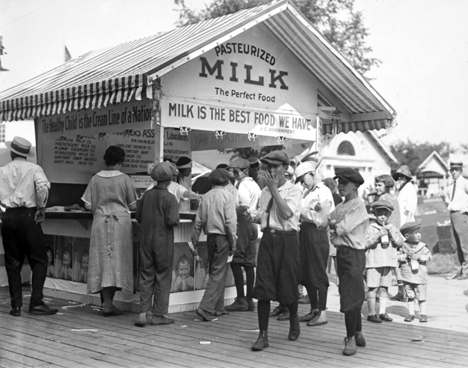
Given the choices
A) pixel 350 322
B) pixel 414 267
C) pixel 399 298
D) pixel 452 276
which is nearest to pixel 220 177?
pixel 414 267

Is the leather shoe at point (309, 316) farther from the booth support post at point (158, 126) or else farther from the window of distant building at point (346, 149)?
the window of distant building at point (346, 149)

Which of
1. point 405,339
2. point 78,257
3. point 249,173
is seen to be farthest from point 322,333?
point 78,257

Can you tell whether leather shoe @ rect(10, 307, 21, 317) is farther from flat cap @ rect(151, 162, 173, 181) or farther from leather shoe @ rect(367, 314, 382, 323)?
leather shoe @ rect(367, 314, 382, 323)

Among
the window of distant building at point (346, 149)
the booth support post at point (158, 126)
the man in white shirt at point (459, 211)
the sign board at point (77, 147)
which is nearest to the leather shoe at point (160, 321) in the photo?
the booth support post at point (158, 126)

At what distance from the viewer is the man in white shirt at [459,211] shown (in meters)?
12.5

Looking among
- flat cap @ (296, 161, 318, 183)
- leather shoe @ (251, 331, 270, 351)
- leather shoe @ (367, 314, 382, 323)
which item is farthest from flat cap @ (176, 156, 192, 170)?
leather shoe @ (251, 331, 270, 351)

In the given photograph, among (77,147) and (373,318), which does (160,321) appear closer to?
(373,318)

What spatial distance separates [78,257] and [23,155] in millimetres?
1908

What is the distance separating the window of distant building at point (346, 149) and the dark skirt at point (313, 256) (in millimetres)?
30940

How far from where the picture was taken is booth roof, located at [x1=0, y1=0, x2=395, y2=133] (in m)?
8.09

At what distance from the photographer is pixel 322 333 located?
7.35 metres

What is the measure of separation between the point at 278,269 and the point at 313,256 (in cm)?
122

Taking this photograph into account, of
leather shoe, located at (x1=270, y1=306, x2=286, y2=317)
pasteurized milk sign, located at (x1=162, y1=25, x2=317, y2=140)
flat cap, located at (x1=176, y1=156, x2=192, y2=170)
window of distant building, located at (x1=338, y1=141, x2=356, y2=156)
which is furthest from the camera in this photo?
window of distant building, located at (x1=338, y1=141, x2=356, y2=156)

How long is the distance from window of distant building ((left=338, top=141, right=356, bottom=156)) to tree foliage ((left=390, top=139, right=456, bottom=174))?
23175 millimetres
